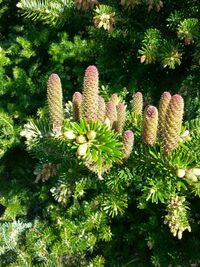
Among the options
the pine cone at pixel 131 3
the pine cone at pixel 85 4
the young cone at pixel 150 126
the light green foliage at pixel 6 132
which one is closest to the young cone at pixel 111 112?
the young cone at pixel 150 126

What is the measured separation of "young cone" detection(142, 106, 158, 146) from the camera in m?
0.99

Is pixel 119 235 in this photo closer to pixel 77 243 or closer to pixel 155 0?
pixel 77 243

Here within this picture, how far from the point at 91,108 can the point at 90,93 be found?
44mm

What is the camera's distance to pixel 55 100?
3.59 feet

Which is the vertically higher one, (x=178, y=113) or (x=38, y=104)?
(x=38, y=104)

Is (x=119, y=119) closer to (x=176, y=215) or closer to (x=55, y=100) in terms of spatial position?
(x=55, y=100)

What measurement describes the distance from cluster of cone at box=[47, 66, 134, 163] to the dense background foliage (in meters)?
0.37

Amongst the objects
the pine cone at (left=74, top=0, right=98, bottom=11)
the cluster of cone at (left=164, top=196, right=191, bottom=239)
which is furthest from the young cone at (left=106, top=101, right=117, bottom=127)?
the pine cone at (left=74, top=0, right=98, bottom=11)

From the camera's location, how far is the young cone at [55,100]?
1.07 meters

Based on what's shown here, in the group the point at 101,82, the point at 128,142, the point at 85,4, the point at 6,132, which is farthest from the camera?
the point at 6,132

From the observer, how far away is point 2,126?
2.39 m

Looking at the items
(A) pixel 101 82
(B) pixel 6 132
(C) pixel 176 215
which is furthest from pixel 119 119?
(B) pixel 6 132

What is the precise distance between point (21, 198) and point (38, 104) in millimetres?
594

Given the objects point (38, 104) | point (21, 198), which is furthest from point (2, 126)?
point (21, 198)
